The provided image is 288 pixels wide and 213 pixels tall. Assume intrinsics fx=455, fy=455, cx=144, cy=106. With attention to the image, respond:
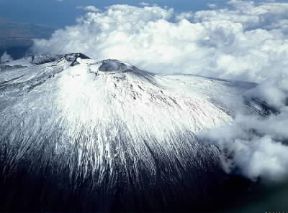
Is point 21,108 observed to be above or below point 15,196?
above

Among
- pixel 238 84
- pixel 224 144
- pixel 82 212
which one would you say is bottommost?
pixel 82 212

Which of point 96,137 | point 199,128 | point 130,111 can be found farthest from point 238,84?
point 96,137

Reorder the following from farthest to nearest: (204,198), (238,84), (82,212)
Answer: (238,84), (204,198), (82,212)

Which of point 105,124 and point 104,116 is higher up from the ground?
point 104,116

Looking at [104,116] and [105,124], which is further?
[104,116]

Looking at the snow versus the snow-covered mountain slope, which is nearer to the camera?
the snow-covered mountain slope

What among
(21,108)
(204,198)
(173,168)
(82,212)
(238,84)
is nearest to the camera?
(82,212)

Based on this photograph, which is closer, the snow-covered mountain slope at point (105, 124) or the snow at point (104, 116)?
the snow-covered mountain slope at point (105, 124)

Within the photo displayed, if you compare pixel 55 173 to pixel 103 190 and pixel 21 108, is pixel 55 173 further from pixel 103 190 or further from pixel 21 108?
pixel 21 108
